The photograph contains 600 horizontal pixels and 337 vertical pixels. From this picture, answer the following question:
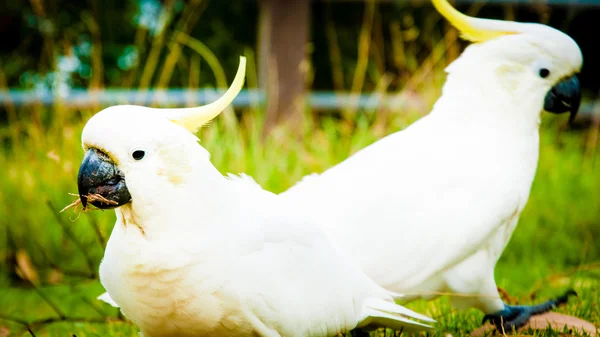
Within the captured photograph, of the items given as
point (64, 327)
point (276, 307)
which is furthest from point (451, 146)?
point (64, 327)

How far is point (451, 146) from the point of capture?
2.41 m

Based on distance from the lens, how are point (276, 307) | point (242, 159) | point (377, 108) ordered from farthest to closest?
point (377, 108)
point (242, 159)
point (276, 307)

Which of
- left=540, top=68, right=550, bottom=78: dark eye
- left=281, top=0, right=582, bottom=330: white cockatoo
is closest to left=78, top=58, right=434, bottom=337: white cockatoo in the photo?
left=281, top=0, right=582, bottom=330: white cockatoo

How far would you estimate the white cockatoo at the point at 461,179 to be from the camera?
2234 mm

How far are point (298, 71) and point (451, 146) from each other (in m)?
2.41

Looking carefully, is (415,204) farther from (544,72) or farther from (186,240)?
(186,240)

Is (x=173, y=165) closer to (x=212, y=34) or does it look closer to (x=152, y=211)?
(x=152, y=211)

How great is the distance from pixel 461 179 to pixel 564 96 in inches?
21.5

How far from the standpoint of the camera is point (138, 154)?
62.9 inches

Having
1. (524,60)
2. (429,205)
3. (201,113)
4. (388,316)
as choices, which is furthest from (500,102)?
(201,113)

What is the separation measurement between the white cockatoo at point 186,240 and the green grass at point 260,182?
1278 mm

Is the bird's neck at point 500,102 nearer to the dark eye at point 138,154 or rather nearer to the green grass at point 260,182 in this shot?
the green grass at point 260,182

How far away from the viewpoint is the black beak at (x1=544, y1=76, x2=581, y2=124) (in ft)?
8.13

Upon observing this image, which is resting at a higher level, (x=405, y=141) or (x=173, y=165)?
(x=173, y=165)
